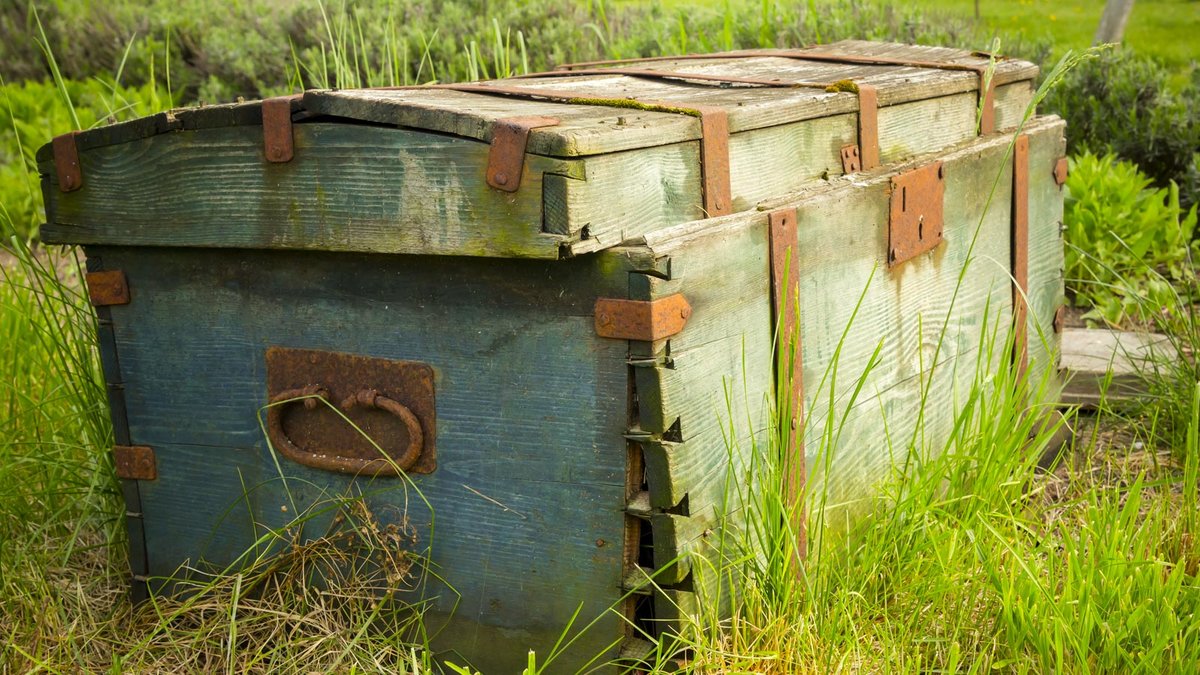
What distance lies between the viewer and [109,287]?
240 cm

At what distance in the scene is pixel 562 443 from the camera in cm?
203

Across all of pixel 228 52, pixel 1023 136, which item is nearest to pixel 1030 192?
pixel 1023 136

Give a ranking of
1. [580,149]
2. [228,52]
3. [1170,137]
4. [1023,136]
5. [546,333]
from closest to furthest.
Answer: [580,149] → [546,333] → [1023,136] → [1170,137] → [228,52]

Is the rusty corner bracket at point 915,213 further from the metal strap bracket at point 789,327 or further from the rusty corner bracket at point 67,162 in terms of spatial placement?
the rusty corner bracket at point 67,162

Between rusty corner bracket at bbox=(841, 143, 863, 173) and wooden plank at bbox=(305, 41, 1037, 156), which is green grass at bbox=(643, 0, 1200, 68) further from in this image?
rusty corner bracket at bbox=(841, 143, 863, 173)

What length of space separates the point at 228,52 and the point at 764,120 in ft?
19.1

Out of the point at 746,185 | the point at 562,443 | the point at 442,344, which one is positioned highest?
the point at 746,185

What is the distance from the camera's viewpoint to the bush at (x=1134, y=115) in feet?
17.3

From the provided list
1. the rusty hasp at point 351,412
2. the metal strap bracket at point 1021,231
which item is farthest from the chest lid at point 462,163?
the metal strap bracket at point 1021,231

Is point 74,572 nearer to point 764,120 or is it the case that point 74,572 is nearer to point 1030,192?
point 764,120

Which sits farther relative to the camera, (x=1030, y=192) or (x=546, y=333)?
(x=1030, y=192)

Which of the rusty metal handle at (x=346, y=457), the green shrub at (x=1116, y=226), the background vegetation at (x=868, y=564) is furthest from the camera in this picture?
the green shrub at (x=1116, y=226)

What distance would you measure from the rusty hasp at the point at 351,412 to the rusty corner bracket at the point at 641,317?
15.2 inches

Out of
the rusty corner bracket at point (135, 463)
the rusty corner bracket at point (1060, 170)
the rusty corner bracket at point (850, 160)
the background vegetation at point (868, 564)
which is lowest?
the background vegetation at point (868, 564)
